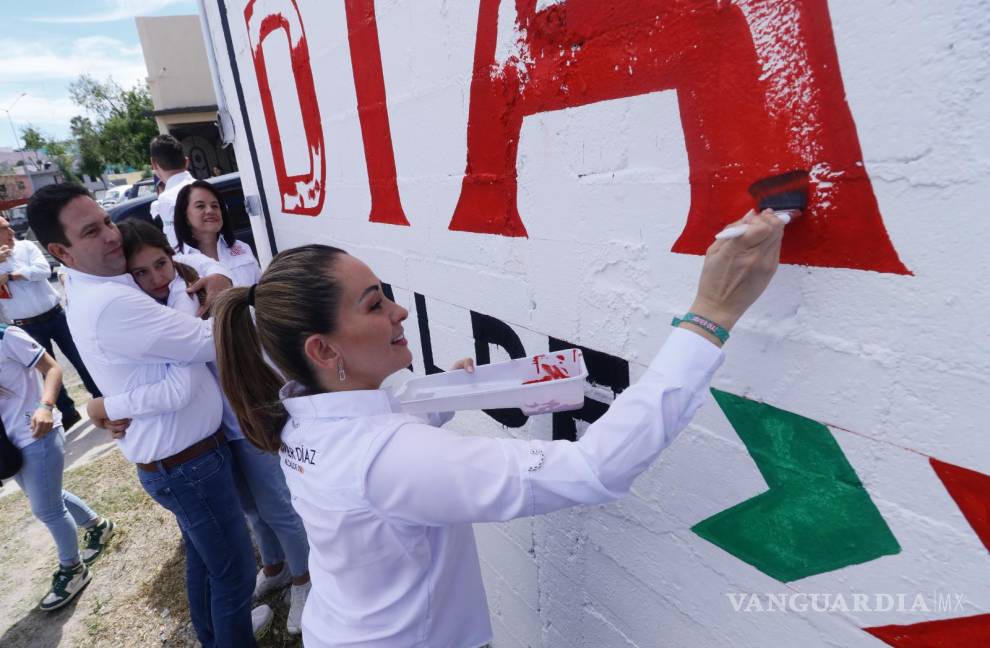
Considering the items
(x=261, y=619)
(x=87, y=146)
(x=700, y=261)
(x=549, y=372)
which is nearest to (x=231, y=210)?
(x=261, y=619)

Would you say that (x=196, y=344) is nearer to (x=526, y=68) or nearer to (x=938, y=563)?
(x=526, y=68)

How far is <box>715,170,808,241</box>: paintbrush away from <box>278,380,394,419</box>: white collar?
772 millimetres

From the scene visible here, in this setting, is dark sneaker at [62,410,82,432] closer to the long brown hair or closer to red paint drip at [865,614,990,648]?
the long brown hair

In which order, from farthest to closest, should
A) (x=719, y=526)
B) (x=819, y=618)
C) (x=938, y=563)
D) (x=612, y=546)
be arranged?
(x=612, y=546)
(x=719, y=526)
(x=819, y=618)
(x=938, y=563)

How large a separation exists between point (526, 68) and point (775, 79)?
632mm

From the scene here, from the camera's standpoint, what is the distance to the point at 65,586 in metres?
3.01

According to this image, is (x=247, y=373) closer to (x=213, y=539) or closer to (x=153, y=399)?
(x=153, y=399)

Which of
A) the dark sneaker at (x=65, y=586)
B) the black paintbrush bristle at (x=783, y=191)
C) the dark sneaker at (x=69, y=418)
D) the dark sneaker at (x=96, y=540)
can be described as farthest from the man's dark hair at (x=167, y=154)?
the black paintbrush bristle at (x=783, y=191)

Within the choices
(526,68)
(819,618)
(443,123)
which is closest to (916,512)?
(819,618)

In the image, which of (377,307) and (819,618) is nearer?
(819,618)

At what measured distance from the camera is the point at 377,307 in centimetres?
126

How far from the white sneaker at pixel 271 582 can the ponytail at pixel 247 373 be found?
1972mm

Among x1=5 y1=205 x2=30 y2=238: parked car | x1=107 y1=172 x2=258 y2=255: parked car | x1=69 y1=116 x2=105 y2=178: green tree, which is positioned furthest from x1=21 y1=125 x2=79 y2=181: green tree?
x1=107 y1=172 x2=258 y2=255: parked car

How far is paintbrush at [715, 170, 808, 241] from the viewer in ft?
2.98
